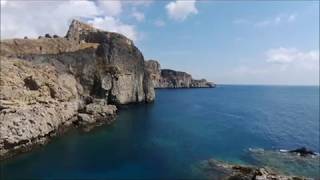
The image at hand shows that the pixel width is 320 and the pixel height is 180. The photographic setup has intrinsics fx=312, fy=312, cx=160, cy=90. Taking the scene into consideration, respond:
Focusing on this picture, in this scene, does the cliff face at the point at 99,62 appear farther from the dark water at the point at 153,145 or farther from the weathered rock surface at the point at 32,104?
the dark water at the point at 153,145

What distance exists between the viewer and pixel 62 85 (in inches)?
2694

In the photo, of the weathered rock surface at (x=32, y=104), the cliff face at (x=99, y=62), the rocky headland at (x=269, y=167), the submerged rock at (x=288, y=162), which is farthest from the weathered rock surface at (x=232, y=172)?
the cliff face at (x=99, y=62)

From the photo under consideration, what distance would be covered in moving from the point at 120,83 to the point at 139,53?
67.1ft

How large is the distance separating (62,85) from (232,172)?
145ft

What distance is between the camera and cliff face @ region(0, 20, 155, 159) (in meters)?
47.7

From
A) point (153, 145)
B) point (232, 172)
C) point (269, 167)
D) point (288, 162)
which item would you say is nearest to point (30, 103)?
point (153, 145)

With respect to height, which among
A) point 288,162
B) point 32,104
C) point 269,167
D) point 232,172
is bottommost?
point 288,162

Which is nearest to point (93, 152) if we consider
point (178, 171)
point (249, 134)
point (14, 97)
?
point (178, 171)

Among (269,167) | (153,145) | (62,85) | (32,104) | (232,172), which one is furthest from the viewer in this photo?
(62,85)

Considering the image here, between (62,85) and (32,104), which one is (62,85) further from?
(32,104)

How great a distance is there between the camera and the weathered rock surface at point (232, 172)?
32.3 metres

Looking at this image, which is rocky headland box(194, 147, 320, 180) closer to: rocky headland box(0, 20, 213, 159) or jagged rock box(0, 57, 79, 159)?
jagged rock box(0, 57, 79, 159)

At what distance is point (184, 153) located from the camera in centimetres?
4694

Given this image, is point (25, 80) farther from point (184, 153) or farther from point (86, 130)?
point (184, 153)
